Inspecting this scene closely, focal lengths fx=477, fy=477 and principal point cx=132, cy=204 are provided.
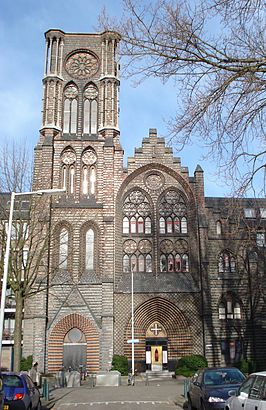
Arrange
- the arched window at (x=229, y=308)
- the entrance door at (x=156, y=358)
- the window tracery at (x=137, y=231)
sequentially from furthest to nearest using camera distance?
1. the window tracery at (x=137, y=231)
2. the arched window at (x=229, y=308)
3. the entrance door at (x=156, y=358)

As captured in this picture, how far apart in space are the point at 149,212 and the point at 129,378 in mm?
12338

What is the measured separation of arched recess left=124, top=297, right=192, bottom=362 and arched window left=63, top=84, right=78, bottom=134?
1479cm

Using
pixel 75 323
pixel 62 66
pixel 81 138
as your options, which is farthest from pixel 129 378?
pixel 62 66

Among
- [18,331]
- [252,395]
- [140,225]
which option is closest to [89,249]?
[140,225]

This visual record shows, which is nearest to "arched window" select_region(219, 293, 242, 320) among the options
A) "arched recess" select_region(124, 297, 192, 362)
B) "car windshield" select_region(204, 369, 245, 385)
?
"arched recess" select_region(124, 297, 192, 362)

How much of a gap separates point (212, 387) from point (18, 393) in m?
5.46

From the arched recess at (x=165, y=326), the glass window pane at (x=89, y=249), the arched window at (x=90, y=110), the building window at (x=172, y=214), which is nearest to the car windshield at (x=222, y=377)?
the arched recess at (x=165, y=326)

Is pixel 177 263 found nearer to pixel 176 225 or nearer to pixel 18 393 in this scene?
pixel 176 225

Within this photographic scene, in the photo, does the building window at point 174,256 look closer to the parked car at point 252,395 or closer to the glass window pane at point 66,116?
the glass window pane at point 66,116

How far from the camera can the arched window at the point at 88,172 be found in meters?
35.5

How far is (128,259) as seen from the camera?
3434 cm

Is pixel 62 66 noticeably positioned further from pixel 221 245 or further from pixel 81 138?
pixel 221 245

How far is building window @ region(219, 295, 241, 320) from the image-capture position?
111ft

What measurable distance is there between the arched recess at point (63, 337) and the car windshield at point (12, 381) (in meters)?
18.0
